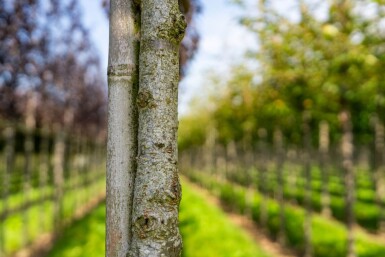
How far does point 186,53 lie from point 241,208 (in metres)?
13.7

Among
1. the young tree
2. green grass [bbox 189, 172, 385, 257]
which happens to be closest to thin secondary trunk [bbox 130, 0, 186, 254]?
the young tree

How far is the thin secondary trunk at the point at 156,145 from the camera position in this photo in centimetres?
149

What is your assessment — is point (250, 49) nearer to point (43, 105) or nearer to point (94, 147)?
point (43, 105)

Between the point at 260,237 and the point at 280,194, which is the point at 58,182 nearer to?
the point at 260,237

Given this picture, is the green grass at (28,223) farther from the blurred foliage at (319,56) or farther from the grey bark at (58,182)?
the blurred foliage at (319,56)

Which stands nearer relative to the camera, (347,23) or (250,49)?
(347,23)

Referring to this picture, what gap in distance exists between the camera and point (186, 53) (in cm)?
398

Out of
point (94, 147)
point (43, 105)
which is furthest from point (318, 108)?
point (94, 147)

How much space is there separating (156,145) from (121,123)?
18 centimetres

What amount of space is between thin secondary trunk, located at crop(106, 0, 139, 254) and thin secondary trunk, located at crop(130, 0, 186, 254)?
2.6 inches

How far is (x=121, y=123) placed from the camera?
1588mm

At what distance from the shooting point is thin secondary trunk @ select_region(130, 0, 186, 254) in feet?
4.90

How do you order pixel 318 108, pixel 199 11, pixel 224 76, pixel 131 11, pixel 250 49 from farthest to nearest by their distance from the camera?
pixel 224 76 < pixel 318 108 < pixel 250 49 < pixel 199 11 < pixel 131 11

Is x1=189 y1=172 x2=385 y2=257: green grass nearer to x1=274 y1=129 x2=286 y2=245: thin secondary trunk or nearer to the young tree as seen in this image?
x1=274 y1=129 x2=286 y2=245: thin secondary trunk
